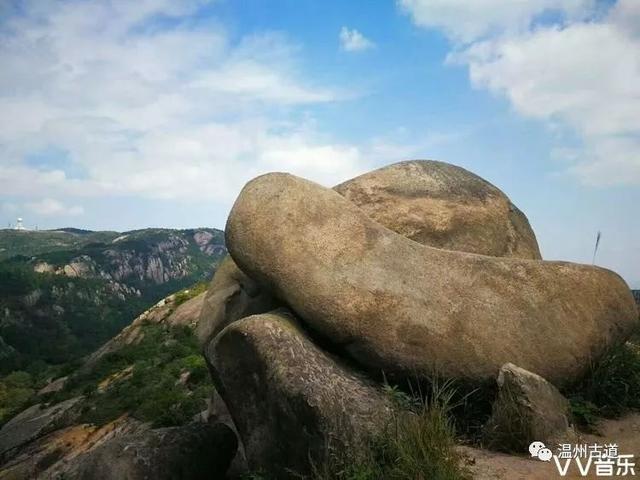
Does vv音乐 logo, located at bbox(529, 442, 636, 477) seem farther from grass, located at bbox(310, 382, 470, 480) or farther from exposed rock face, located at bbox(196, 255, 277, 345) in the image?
exposed rock face, located at bbox(196, 255, 277, 345)

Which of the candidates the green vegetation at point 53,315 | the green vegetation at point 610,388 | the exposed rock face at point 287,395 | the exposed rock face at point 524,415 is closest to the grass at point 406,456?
the exposed rock face at point 287,395

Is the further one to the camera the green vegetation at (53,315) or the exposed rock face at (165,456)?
the green vegetation at (53,315)

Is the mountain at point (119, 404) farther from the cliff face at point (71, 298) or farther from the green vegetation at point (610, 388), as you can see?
the cliff face at point (71, 298)

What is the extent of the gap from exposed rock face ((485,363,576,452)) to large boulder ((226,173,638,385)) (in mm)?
506

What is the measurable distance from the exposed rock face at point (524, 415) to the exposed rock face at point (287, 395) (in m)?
1.43

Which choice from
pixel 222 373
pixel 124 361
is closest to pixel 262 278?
pixel 222 373

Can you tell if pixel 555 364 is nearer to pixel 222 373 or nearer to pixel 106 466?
pixel 222 373

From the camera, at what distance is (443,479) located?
17.3ft

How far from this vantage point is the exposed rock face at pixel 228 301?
9346mm

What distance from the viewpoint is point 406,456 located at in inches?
217

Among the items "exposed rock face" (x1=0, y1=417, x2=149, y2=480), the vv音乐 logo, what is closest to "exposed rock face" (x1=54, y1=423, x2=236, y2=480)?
the vv音乐 logo

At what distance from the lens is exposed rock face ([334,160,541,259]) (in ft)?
31.7

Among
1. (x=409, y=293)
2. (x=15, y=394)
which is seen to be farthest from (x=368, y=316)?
(x=15, y=394)

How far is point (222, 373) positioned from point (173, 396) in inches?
379
